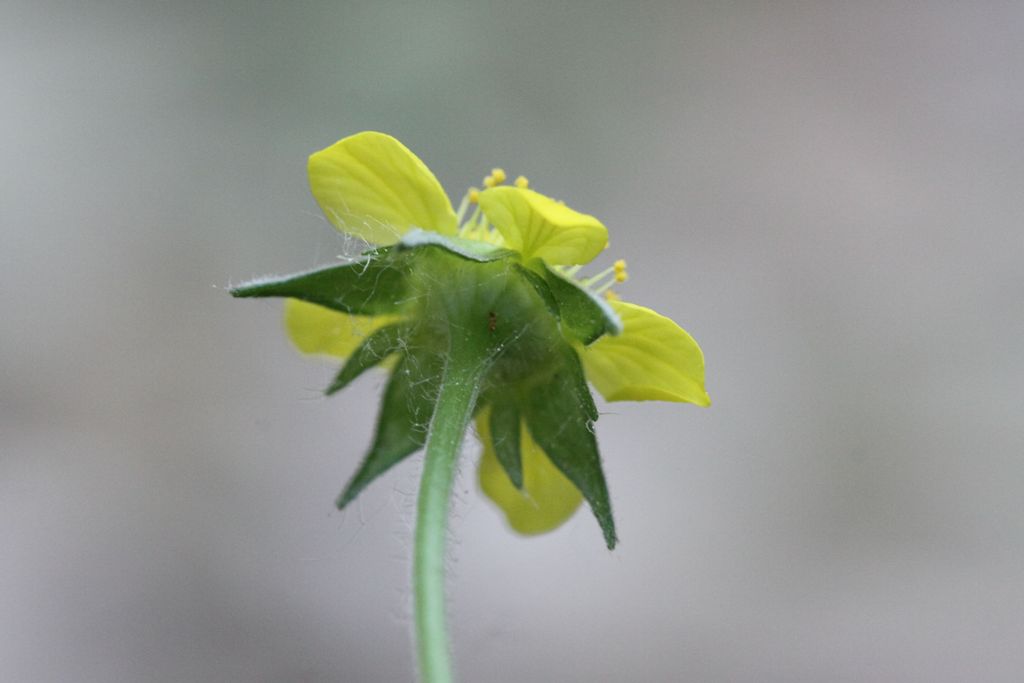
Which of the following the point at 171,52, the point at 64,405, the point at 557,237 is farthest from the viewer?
the point at 171,52

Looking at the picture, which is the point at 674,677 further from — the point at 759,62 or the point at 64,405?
the point at 759,62

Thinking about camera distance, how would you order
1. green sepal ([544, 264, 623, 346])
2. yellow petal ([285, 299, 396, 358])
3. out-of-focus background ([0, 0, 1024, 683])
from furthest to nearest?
out-of-focus background ([0, 0, 1024, 683]) → yellow petal ([285, 299, 396, 358]) → green sepal ([544, 264, 623, 346])

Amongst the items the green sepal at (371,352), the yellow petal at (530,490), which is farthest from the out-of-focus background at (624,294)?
the green sepal at (371,352)

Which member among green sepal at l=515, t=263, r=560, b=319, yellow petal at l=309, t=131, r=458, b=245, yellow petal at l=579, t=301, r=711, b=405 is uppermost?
yellow petal at l=309, t=131, r=458, b=245

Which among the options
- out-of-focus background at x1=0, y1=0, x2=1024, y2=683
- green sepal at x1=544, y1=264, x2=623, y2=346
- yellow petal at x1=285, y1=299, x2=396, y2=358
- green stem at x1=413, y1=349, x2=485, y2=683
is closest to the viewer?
green stem at x1=413, y1=349, x2=485, y2=683

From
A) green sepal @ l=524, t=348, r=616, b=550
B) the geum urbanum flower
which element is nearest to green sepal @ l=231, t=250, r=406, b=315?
the geum urbanum flower

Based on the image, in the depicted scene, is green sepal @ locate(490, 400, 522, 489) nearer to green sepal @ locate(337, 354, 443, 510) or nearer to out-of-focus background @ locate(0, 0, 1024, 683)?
green sepal @ locate(337, 354, 443, 510)

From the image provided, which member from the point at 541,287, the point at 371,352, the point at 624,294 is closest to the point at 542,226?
the point at 541,287

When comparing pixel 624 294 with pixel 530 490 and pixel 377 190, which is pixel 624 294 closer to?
pixel 530 490

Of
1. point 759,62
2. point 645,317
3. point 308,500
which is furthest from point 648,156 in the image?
point 645,317
